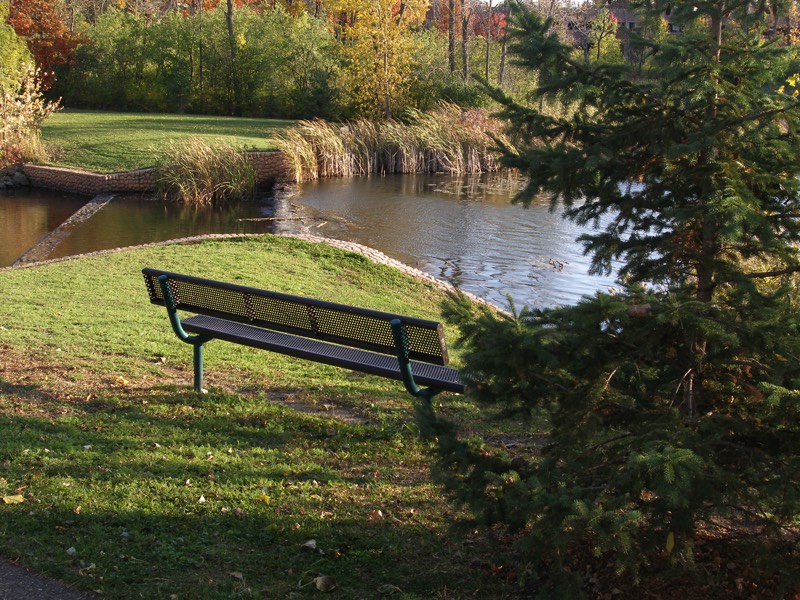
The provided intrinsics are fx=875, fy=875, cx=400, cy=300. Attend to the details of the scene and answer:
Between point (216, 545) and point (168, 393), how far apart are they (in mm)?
2597

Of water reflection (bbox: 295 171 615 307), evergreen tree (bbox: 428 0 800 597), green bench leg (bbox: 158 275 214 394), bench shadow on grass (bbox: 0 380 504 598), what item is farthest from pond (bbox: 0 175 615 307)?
evergreen tree (bbox: 428 0 800 597)

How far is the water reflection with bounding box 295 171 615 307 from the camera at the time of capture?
15.4 metres

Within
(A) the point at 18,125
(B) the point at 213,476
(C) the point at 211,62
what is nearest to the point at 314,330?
(B) the point at 213,476

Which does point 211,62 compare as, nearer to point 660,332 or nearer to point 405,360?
point 405,360

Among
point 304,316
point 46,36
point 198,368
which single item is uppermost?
point 46,36

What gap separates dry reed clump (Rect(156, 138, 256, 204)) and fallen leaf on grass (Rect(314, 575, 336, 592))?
20.8 meters

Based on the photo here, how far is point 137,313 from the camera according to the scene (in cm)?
981

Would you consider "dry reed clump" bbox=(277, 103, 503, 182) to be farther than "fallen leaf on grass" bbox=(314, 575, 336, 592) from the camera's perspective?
Yes

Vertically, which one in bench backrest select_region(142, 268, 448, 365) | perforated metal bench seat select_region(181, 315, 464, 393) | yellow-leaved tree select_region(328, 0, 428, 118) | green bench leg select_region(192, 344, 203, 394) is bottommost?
green bench leg select_region(192, 344, 203, 394)

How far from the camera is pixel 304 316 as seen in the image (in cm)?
611

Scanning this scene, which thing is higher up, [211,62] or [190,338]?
[211,62]

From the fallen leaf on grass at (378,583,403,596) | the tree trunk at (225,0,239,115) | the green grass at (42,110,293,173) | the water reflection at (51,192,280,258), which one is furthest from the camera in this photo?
the tree trunk at (225,0,239,115)

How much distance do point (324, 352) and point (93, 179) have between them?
20.8 meters

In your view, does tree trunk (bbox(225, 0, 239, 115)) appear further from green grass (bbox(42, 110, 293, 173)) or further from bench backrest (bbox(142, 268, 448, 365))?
bench backrest (bbox(142, 268, 448, 365))
